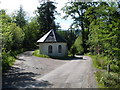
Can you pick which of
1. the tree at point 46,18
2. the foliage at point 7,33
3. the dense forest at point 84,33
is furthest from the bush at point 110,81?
the tree at point 46,18

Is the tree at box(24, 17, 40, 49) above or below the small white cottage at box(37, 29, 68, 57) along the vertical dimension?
above

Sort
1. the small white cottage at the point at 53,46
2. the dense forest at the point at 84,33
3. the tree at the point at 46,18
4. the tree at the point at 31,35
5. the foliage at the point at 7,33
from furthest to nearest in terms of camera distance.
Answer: the tree at the point at 46,18 → the tree at the point at 31,35 → the small white cottage at the point at 53,46 → the foliage at the point at 7,33 → the dense forest at the point at 84,33

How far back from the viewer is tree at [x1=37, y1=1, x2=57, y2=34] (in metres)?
46.7

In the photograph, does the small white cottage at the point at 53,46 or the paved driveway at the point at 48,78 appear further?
the small white cottage at the point at 53,46

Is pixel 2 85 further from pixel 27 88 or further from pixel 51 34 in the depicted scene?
pixel 51 34

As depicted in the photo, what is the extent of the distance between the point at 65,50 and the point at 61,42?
75.1 inches

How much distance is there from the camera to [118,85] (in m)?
7.39

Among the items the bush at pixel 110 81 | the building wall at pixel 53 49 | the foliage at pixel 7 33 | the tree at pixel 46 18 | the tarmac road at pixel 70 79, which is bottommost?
the tarmac road at pixel 70 79

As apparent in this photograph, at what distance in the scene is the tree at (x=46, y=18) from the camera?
153 ft

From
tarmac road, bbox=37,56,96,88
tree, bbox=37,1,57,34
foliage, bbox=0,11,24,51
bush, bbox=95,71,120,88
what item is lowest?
tarmac road, bbox=37,56,96,88

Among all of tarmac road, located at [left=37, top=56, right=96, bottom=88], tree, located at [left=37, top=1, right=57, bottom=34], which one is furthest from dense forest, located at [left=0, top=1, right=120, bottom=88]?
tarmac road, located at [left=37, top=56, right=96, bottom=88]

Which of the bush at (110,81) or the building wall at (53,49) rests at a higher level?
the building wall at (53,49)

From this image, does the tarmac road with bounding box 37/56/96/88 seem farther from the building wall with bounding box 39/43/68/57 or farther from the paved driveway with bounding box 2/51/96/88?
the building wall with bounding box 39/43/68/57

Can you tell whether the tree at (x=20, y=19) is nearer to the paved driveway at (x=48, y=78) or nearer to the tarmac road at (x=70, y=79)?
the paved driveway at (x=48, y=78)
